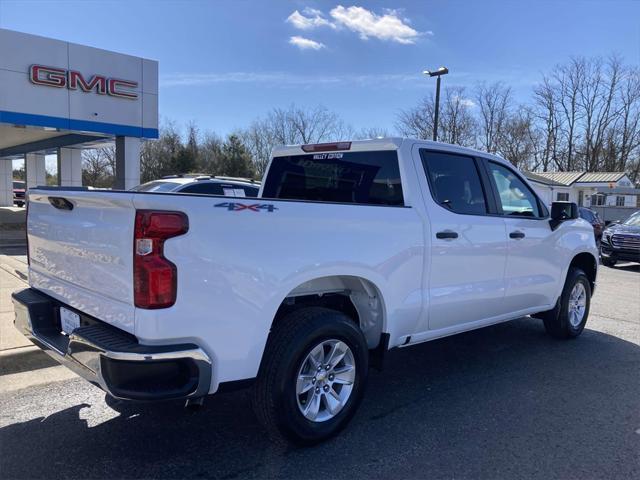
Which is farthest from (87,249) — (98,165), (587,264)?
(98,165)

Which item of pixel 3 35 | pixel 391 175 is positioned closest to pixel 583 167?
pixel 3 35

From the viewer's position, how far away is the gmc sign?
583 inches

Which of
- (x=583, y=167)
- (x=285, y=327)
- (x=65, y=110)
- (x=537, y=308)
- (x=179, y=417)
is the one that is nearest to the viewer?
(x=285, y=327)

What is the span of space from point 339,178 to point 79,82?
1383cm

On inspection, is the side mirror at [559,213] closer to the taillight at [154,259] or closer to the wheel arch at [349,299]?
the wheel arch at [349,299]

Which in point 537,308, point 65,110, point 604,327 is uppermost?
point 65,110

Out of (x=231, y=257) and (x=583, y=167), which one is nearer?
(x=231, y=257)

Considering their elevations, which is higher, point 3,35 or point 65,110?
point 3,35

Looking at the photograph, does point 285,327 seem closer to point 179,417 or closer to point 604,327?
point 179,417

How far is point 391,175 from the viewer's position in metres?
4.10

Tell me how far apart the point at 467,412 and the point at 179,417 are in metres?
2.11

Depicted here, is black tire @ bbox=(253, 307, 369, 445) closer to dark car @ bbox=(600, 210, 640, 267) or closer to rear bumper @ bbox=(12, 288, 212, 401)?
rear bumper @ bbox=(12, 288, 212, 401)

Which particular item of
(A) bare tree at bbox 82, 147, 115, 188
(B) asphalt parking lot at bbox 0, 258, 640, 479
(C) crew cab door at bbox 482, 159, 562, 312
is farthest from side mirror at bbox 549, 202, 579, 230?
(A) bare tree at bbox 82, 147, 115, 188

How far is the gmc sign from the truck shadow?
13.4 metres
